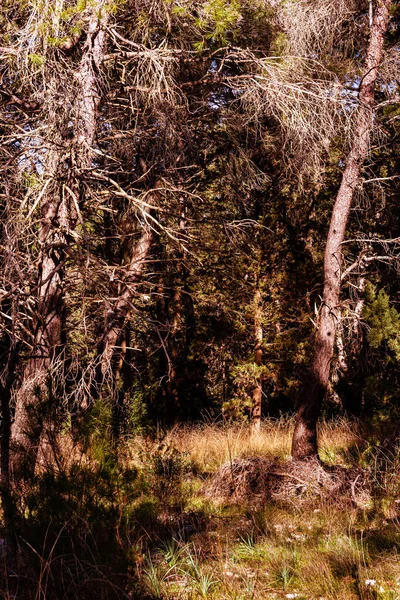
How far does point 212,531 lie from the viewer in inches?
187

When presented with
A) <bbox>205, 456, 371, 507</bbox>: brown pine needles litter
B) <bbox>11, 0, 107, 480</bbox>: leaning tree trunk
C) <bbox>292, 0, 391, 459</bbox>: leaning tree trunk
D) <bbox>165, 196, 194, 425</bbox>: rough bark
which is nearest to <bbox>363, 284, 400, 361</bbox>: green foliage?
<bbox>292, 0, 391, 459</bbox>: leaning tree trunk

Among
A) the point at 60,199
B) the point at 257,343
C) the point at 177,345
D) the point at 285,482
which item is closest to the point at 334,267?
the point at 285,482

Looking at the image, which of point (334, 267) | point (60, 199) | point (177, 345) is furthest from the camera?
point (177, 345)

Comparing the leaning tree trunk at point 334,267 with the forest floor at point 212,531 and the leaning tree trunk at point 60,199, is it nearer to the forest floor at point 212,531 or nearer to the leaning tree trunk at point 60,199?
the forest floor at point 212,531

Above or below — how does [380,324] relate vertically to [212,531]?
above

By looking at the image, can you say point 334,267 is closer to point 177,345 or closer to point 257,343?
point 257,343

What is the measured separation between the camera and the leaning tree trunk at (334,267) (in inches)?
266

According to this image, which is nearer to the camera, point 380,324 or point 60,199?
point 60,199

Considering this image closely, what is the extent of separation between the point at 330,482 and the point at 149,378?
8.44m

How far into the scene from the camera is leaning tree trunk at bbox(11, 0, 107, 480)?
6.16 metres

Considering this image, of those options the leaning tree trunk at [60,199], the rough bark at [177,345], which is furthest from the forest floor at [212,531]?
the rough bark at [177,345]

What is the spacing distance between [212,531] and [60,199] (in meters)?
4.05

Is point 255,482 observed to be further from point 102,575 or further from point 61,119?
point 61,119

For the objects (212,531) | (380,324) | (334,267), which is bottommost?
(212,531)
